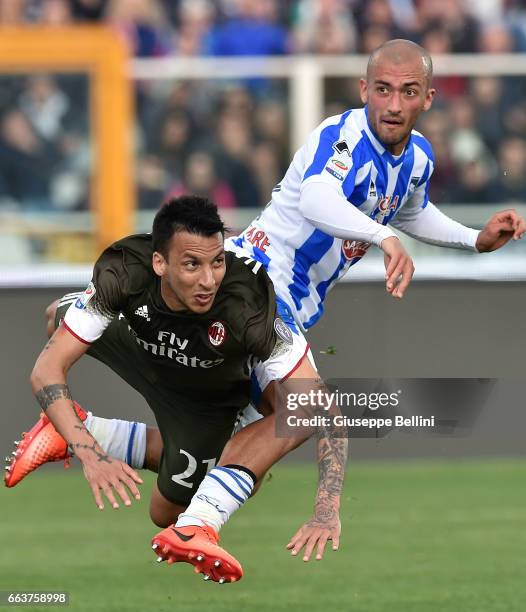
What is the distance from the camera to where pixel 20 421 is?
12.3 metres

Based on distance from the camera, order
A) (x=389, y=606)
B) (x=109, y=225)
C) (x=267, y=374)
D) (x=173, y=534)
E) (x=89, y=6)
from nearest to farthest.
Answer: (x=173, y=534) < (x=267, y=374) < (x=389, y=606) < (x=109, y=225) < (x=89, y=6)

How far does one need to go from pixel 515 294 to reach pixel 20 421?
151 inches

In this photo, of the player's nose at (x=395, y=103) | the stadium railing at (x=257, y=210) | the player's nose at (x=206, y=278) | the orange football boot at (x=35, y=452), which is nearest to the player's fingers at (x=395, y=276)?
the player's nose at (x=206, y=278)

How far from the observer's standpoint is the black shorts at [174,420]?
8.51 meters

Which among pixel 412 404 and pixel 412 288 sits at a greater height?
pixel 412 288

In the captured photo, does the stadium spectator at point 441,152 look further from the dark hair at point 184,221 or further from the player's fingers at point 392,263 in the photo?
the player's fingers at point 392,263

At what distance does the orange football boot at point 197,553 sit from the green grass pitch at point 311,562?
1084 mm

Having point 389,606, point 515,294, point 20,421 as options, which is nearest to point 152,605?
point 389,606

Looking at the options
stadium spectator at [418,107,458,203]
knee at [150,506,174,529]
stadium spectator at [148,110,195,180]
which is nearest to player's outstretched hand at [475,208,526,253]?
knee at [150,506,174,529]

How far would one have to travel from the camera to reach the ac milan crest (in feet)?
25.0

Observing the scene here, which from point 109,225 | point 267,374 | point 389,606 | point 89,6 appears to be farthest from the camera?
point 89,6

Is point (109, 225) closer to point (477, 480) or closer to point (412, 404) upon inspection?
point (477, 480)

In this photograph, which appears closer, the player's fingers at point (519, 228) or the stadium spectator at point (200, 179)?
the player's fingers at point (519, 228)

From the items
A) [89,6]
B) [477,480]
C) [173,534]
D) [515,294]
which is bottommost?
[173,534]
